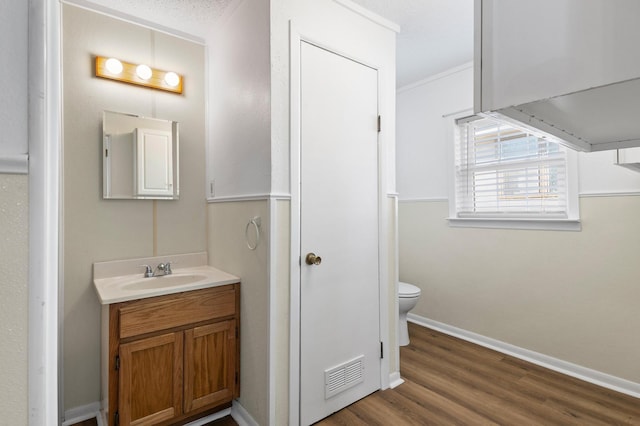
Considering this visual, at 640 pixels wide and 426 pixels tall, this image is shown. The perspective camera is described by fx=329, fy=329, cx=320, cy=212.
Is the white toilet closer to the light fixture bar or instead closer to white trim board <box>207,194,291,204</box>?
white trim board <box>207,194,291,204</box>

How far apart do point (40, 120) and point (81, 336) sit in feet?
6.24

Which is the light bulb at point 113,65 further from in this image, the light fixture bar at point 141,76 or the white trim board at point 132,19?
the white trim board at point 132,19

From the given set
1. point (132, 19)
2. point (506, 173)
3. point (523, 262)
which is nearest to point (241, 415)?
point (523, 262)

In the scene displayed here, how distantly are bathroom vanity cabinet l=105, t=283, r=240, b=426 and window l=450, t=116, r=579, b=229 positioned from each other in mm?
2225

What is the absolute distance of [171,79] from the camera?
2.23m

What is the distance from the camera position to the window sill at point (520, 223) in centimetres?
238

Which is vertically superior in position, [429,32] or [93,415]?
[429,32]

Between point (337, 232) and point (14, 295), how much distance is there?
154 cm

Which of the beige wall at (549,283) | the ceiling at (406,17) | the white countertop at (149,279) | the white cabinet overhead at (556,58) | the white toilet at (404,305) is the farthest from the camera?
the white toilet at (404,305)

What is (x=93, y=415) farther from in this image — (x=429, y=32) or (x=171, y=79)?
(x=429, y=32)

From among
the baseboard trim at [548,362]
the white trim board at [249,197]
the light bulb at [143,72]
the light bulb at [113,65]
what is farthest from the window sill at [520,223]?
the light bulb at [113,65]

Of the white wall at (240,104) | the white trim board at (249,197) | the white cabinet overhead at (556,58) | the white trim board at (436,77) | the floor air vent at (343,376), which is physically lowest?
the floor air vent at (343,376)

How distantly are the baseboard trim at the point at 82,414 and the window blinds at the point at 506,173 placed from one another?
309cm

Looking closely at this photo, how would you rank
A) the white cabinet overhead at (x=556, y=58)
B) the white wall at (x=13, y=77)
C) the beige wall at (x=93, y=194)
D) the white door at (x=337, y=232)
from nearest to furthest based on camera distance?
the white cabinet overhead at (x=556, y=58)
the white wall at (x=13, y=77)
the white door at (x=337, y=232)
the beige wall at (x=93, y=194)
